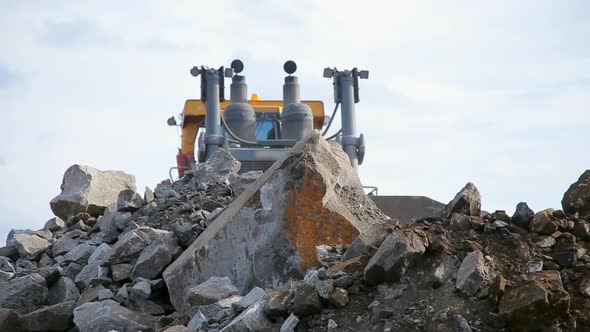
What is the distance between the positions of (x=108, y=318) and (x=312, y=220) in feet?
4.07

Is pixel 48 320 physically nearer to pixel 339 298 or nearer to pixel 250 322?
pixel 250 322

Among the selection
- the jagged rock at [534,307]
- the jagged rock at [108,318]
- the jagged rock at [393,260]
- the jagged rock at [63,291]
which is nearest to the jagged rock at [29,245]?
the jagged rock at [63,291]

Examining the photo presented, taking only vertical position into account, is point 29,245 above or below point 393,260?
below

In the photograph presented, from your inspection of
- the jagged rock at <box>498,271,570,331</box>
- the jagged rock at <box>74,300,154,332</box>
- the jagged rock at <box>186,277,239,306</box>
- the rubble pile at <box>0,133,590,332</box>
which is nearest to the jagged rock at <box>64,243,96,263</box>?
the rubble pile at <box>0,133,590,332</box>

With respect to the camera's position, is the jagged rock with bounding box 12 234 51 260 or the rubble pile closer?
the rubble pile

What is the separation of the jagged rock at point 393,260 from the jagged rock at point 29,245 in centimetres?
359

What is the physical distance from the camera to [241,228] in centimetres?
604

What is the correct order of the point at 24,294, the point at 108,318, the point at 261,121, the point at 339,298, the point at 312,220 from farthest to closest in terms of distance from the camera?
the point at 261,121 < the point at 24,294 < the point at 312,220 < the point at 108,318 < the point at 339,298

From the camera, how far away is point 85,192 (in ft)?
29.3

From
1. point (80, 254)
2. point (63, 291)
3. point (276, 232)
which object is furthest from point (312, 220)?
point (80, 254)

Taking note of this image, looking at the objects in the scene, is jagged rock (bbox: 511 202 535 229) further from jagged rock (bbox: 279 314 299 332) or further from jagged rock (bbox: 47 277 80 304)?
jagged rock (bbox: 47 277 80 304)

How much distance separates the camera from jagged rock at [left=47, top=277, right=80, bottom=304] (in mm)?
6525

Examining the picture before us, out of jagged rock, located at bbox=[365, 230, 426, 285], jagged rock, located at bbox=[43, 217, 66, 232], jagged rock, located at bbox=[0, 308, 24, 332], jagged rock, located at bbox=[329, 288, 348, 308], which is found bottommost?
jagged rock, located at bbox=[0, 308, 24, 332]

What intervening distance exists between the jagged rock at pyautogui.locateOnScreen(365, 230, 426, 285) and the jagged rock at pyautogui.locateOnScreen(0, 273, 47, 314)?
2.64m
